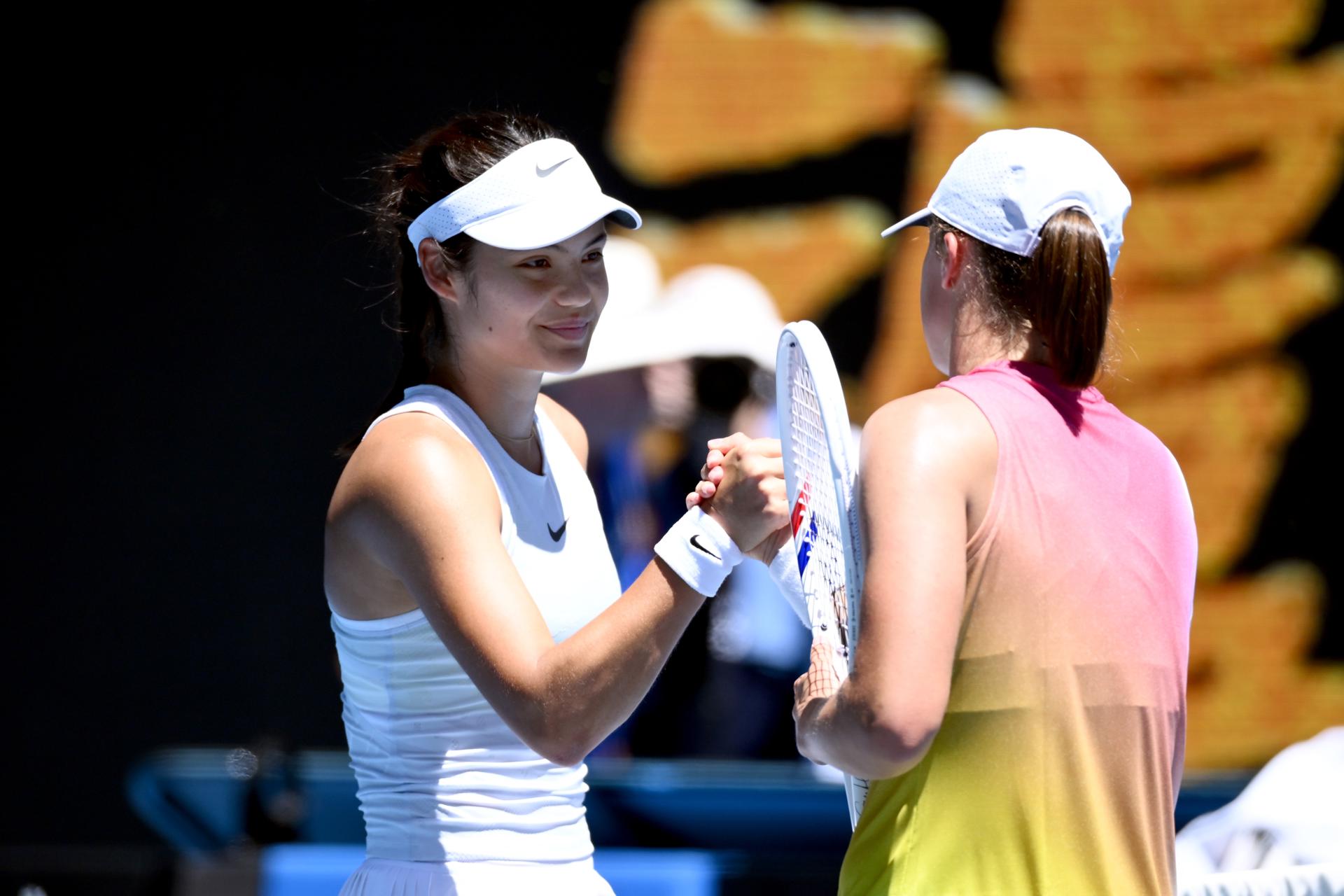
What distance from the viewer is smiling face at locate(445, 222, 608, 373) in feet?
6.26

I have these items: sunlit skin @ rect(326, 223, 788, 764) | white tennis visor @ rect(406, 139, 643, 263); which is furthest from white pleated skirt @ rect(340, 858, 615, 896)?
white tennis visor @ rect(406, 139, 643, 263)

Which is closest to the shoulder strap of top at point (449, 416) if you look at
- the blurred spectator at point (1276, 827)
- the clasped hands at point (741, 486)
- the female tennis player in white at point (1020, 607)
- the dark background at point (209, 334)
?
the clasped hands at point (741, 486)

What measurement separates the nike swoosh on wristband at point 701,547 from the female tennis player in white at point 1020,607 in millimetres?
227

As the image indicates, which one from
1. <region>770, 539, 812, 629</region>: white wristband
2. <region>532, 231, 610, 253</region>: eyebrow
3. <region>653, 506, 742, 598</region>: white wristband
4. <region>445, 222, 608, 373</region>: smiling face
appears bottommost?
<region>770, 539, 812, 629</region>: white wristband

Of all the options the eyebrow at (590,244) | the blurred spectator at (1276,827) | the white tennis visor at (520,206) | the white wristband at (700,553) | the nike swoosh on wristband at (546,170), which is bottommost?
the blurred spectator at (1276,827)

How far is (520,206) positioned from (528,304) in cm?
13

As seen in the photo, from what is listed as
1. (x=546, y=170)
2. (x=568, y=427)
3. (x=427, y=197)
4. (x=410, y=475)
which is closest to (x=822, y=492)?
(x=410, y=475)

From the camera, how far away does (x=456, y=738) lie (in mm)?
1818

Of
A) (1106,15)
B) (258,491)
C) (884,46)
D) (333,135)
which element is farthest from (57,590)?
(1106,15)

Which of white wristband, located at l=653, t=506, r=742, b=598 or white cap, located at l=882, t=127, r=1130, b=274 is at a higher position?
white cap, located at l=882, t=127, r=1130, b=274

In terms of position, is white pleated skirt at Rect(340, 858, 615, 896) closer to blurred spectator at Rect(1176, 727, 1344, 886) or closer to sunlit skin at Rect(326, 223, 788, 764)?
sunlit skin at Rect(326, 223, 788, 764)

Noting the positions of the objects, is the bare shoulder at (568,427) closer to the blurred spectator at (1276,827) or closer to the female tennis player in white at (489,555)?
the female tennis player in white at (489,555)

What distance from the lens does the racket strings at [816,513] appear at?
Answer: 5.16 feet

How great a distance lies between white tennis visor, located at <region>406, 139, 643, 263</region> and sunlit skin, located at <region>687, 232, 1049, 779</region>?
Answer: 60 cm
